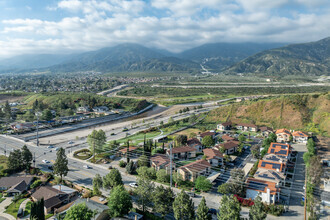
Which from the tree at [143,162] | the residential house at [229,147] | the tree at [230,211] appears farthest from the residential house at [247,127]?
the tree at [230,211]

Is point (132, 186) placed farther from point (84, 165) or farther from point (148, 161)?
point (84, 165)

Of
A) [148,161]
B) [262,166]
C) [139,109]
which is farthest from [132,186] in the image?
[139,109]

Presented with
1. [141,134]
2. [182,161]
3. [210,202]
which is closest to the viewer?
[210,202]

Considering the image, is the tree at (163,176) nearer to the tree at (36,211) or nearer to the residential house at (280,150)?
the tree at (36,211)

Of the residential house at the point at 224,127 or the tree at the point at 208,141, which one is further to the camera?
the residential house at the point at 224,127

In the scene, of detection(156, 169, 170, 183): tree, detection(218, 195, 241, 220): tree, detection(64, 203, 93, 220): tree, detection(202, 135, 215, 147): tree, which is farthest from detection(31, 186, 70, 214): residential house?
detection(202, 135, 215, 147): tree

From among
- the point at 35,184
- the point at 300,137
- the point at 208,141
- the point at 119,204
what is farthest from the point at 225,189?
the point at 300,137
